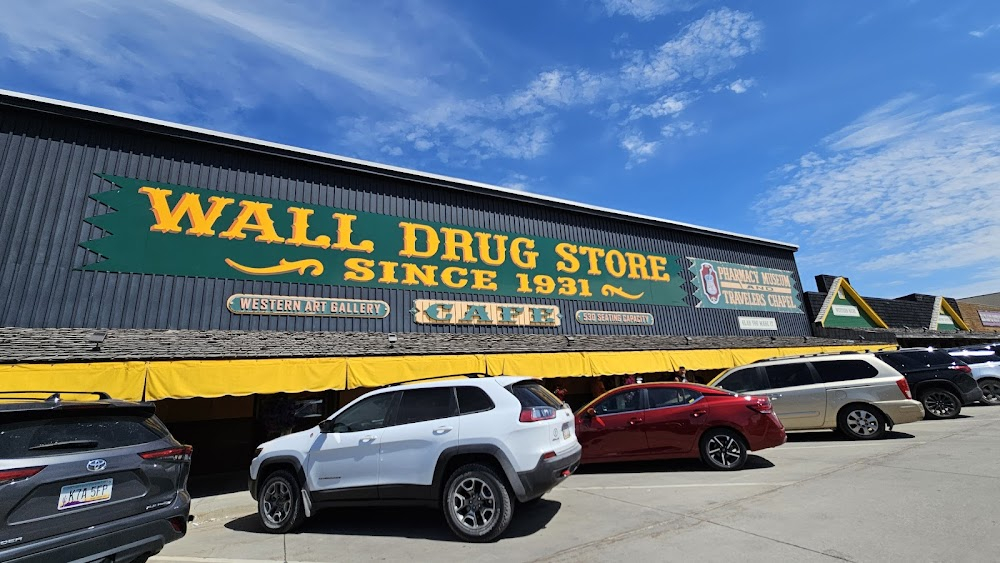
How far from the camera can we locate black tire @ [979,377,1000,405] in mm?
14117

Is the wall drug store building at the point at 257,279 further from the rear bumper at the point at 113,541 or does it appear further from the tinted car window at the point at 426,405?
the rear bumper at the point at 113,541

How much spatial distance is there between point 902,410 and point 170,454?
11.9 meters

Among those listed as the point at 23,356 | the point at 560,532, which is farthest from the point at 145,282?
the point at 560,532

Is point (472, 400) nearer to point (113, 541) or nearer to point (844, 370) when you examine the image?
point (113, 541)

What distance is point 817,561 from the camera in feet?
12.0

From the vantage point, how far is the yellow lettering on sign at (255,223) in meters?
10.8

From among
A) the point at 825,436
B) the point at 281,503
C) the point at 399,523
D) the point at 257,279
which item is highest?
the point at 257,279

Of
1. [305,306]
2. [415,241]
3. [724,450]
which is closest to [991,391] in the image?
[724,450]

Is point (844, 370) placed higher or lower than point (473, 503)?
higher

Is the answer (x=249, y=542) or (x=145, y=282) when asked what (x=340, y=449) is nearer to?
(x=249, y=542)

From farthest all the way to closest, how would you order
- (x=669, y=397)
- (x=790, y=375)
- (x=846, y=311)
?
1. (x=846, y=311)
2. (x=790, y=375)
3. (x=669, y=397)

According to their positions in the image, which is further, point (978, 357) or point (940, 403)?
point (978, 357)

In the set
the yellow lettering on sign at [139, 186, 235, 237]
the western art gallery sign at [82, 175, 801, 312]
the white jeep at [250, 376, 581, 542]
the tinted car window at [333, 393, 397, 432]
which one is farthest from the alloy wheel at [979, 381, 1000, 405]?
the yellow lettering on sign at [139, 186, 235, 237]

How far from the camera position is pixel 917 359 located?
1205cm
